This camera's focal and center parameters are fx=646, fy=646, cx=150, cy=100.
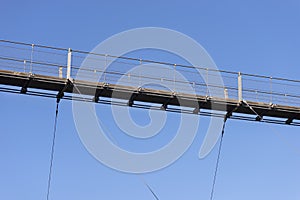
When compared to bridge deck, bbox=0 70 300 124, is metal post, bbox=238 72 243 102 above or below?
above

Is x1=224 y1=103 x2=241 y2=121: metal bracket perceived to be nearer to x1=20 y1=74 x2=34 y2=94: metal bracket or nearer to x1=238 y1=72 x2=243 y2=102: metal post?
x1=238 y1=72 x2=243 y2=102: metal post

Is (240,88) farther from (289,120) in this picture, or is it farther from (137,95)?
(137,95)

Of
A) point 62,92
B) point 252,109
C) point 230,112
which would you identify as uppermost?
point 252,109

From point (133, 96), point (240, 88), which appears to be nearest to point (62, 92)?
point (133, 96)

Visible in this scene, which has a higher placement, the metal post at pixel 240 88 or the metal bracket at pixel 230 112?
the metal post at pixel 240 88

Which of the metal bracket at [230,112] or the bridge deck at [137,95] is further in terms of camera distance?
the metal bracket at [230,112]

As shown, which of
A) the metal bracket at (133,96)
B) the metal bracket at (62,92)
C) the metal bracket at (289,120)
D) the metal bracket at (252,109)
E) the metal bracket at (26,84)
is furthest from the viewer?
the metal bracket at (289,120)

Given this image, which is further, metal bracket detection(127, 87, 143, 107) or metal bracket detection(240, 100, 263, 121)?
metal bracket detection(240, 100, 263, 121)

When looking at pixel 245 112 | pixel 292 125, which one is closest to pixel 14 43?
pixel 245 112

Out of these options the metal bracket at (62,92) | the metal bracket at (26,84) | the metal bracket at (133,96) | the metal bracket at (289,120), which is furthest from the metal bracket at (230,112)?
the metal bracket at (26,84)

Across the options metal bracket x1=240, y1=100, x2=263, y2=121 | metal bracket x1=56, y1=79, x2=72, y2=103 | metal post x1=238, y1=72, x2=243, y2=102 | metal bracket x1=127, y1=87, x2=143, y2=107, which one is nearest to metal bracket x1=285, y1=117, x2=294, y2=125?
metal bracket x1=240, y1=100, x2=263, y2=121

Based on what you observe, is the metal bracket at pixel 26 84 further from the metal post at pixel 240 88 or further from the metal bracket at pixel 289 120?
the metal bracket at pixel 289 120

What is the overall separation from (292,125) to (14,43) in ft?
52.1

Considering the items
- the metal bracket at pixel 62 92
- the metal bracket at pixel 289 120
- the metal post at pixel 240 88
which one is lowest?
the metal bracket at pixel 62 92
